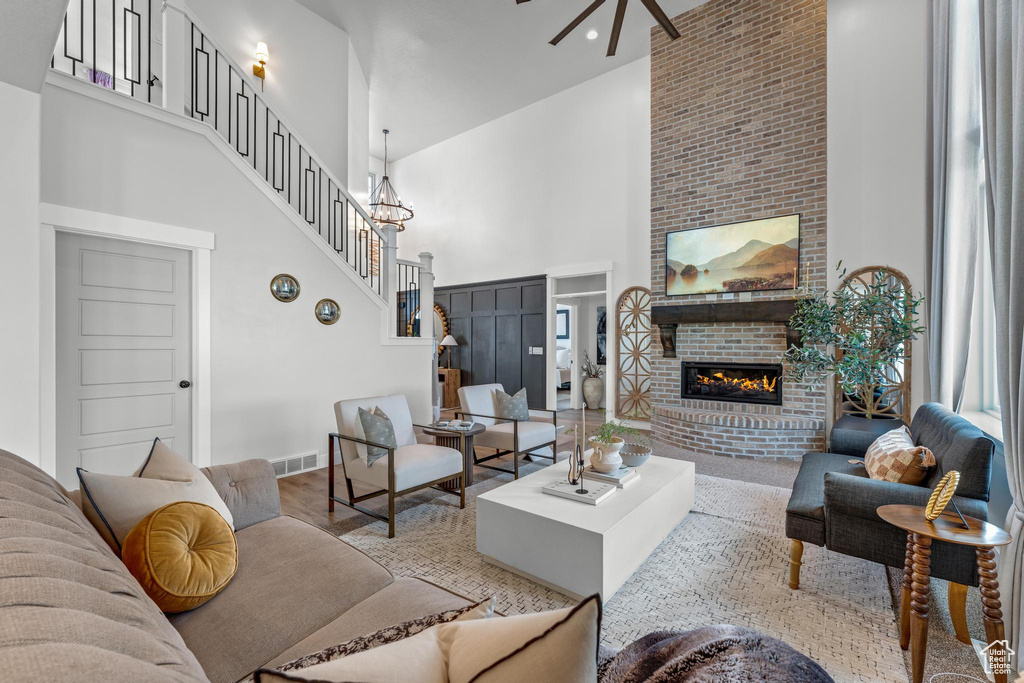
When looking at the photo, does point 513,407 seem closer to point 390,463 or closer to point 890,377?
point 390,463

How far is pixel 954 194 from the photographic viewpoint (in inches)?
130

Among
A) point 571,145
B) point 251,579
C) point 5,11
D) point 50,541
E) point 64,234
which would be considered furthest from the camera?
point 571,145

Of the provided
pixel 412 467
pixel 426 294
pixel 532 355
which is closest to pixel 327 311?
pixel 426 294

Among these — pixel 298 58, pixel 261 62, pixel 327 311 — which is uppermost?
pixel 298 58

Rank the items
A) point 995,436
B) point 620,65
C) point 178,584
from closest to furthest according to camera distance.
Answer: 1. point 178,584
2. point 995,436
3. point 620,65

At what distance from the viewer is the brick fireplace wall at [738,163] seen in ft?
16.1

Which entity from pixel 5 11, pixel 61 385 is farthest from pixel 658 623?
pixel 61 385

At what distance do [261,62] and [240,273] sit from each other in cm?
285

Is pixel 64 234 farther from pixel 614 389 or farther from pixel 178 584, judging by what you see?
pixel 614 389

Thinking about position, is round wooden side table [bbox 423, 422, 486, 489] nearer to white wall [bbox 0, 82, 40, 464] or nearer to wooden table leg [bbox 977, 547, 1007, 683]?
white wall [bbox 0, 82, 40, 464]

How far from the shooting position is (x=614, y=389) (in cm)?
679

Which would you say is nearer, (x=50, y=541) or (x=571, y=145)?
(x=50, y=541)

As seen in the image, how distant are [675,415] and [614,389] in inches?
56.9

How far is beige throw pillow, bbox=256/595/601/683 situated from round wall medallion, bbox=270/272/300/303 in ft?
13.4
